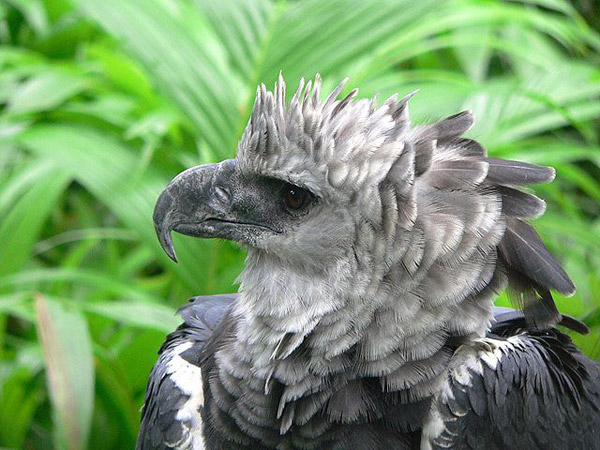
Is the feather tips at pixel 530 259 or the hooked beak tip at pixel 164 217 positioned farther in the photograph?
the hooked beak tip at pixel 164 217

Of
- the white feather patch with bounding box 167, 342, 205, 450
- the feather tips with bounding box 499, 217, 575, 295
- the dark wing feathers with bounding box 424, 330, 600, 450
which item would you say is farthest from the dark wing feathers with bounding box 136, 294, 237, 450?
the feather tips with bounding box 499, 217, 575, 295

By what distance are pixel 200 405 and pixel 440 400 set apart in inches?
21.2

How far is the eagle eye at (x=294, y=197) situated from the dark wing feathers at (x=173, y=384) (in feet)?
1.29

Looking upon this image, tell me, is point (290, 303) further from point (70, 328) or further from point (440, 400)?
point (70, 328)

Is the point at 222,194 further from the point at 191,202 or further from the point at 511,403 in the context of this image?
the point at 511,403

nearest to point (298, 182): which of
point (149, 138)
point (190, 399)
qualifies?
point (190, 399)

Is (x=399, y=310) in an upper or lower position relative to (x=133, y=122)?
upper

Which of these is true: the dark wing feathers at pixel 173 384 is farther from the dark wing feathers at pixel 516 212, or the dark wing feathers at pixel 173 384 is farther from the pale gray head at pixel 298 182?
the dark wing feathers at pixel 516 212

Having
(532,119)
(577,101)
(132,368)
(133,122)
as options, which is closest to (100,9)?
(133,122)

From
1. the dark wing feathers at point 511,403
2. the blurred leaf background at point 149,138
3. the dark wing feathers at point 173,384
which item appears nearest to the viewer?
the dark wing feathers at point 511,403

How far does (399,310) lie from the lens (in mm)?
1774

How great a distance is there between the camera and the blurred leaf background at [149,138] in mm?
2957

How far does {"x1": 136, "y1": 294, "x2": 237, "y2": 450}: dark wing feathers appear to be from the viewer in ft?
6.57

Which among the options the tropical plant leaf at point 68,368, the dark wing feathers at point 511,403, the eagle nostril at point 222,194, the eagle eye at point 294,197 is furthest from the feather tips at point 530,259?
the tropical plant leaf at point 68,368
